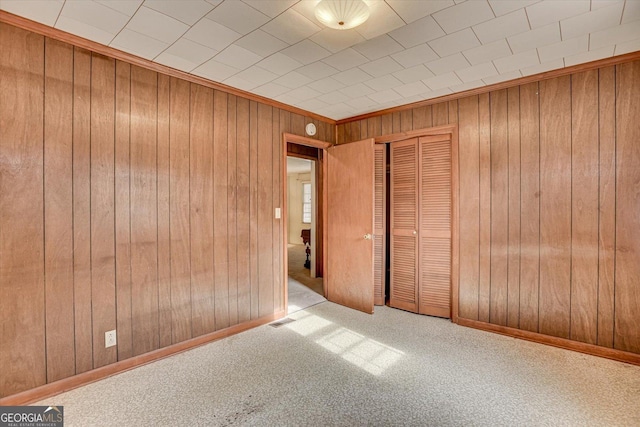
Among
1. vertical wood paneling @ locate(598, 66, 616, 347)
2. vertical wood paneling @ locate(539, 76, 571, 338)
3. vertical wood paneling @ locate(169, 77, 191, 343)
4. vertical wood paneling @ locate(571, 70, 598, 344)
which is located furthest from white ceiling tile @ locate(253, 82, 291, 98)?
vertical wood paneling @ locate(598, 66, 616, 347)

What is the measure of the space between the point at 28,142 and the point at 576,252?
14.5 ft

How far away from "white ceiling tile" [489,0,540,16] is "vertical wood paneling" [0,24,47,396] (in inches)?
118

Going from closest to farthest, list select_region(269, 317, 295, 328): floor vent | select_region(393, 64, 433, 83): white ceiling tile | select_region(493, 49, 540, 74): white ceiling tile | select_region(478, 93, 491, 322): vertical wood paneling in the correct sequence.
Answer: select_region(493, 49, 540, 74): white ceiling tile, select_region(393, 64, 433, 83): white ceiling tile, select_region(478, 93, 491, 322): vertical wood paneling, select_region(269, 317, 295, 328): floor vent

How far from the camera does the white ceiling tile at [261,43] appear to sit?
208cm

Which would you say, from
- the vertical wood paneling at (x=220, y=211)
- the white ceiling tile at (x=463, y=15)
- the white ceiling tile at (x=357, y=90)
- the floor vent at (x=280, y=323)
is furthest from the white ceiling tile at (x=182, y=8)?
the floor vent at (x=280, y=323)

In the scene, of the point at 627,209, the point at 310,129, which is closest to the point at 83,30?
the point at 310,129

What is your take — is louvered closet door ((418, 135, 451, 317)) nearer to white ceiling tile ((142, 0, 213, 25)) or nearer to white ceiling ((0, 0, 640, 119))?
white ceiling ((0, 0, 640, 119))

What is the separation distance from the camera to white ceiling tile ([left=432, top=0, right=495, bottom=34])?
5.81 ft

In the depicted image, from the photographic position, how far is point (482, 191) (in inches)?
123

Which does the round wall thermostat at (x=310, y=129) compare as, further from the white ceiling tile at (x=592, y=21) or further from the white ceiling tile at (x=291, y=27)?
the white ceiling tile at (x=592, y=21)

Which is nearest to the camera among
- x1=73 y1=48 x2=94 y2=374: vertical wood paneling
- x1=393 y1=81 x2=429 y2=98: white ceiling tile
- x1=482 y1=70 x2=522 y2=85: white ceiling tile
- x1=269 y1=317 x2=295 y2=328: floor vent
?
x1=73 y1=48 x2=94 y2=374: vertical wood paneling

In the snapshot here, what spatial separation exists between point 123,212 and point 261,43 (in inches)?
67.8

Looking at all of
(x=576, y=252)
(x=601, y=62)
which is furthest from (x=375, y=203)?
(x=601, y=62)

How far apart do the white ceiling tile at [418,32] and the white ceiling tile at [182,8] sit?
1.25 metres
